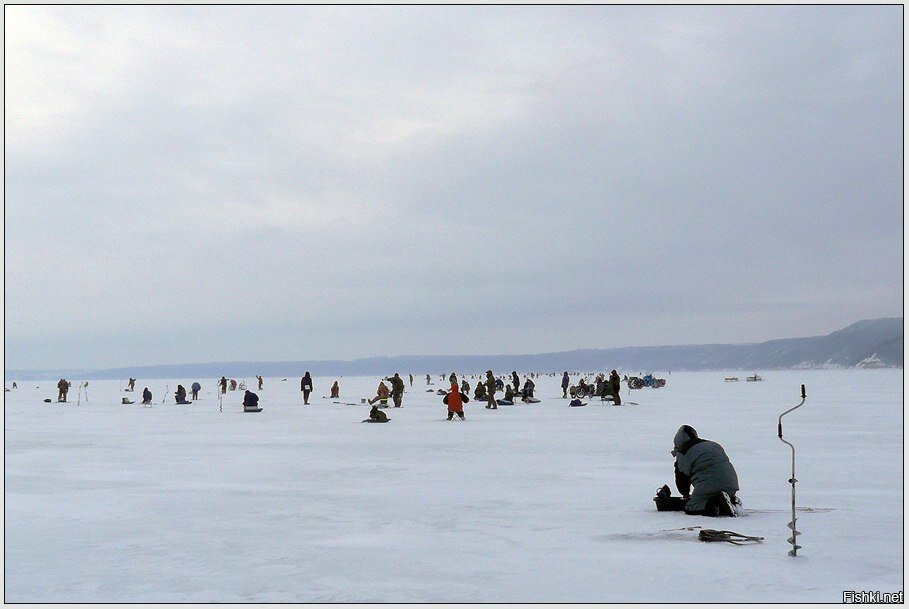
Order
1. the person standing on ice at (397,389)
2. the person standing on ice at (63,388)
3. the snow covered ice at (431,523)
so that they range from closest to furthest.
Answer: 1. the snow covered ice at (431,523)
2. the person standing on ice at (397,389)
3. the person standing on ice at (63,388)

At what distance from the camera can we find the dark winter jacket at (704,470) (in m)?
9.85

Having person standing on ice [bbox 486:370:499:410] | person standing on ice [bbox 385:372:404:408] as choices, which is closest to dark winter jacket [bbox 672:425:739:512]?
person standing on ice [bbox 486:370:499:410]

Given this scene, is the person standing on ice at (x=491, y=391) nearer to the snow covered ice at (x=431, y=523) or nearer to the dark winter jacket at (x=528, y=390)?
the dark winter jacket at (x=528, y=390)

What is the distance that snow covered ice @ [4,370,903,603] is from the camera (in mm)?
6941

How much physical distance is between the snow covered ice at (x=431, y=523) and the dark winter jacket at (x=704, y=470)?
0.37 meters

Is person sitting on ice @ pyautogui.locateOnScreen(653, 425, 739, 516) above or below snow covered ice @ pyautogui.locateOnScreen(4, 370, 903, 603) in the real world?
above

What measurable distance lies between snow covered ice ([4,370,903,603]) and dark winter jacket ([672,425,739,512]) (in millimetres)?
369

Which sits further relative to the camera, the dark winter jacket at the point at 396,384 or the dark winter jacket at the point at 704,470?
the dark winter jacket at the point at 396,384

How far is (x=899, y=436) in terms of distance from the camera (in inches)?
810

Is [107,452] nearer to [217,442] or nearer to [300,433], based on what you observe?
[217,442]

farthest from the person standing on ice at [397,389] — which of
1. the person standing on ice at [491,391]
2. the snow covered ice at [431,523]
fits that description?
the snow covered ice at [431,523]

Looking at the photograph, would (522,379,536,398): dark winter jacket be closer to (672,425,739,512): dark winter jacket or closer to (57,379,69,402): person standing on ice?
(57,379,69,402): person standing on ice

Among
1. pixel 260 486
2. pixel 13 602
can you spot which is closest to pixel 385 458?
pixel 260 486

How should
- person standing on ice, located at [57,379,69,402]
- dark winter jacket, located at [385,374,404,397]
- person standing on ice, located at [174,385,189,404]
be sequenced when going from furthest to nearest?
person standing on ice, located at [57,379,69,402]
person standing on ice, located at [174,385,189,404]
dark winter jacket, located at [385,374,404,397]
